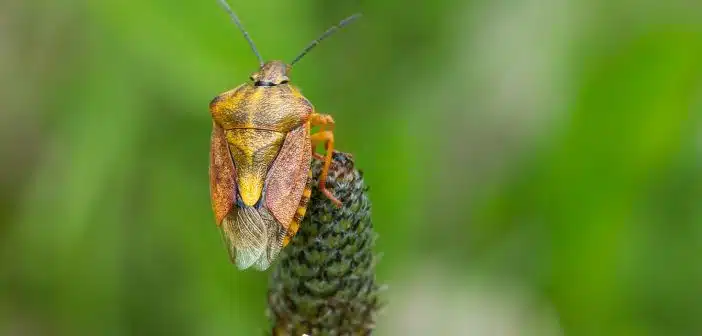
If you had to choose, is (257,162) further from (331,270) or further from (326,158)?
(331,270)

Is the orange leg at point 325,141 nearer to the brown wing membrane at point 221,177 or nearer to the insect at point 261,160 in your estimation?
the insect at point 261,160

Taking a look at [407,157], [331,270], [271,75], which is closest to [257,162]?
[271,75]

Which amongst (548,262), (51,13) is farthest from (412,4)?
(51,13)

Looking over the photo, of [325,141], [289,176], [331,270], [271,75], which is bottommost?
[331,270]

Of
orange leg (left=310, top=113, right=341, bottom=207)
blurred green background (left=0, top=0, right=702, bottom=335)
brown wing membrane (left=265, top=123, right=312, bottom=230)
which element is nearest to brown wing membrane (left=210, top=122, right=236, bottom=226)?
brown wing membrane (left=265, top=123, right=312, bottom=230)

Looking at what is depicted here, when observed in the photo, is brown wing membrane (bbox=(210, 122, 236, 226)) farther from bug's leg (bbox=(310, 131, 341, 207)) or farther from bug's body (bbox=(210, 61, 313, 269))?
bug's leg (bbox=(310, 131, 341, 207))

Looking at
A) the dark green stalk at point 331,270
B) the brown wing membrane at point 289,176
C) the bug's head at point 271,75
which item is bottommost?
the dark green stalk at point 331,270

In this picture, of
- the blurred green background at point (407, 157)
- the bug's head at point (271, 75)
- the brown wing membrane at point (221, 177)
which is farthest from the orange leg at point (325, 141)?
the blurred green background at point (407, 157)
